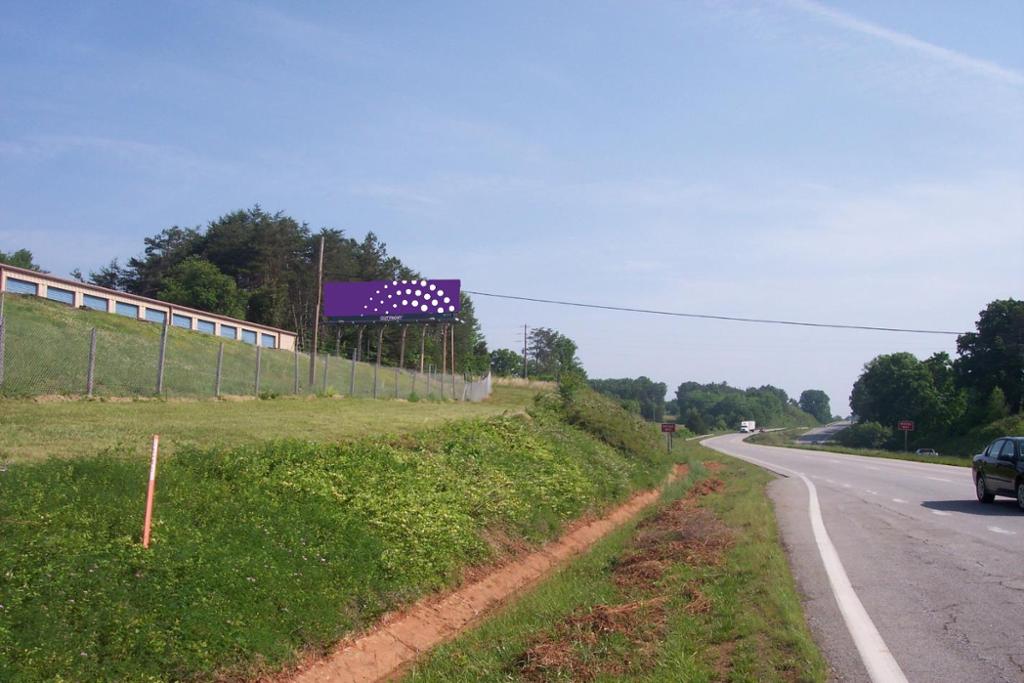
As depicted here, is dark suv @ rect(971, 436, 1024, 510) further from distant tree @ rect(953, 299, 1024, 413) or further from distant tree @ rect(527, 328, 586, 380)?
distant tree @ rect(527, 328, 586, 380)

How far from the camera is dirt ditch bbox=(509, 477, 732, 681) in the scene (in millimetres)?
6688

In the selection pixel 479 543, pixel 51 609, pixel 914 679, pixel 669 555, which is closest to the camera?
pixel 914 679

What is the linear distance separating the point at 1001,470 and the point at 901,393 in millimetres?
85856

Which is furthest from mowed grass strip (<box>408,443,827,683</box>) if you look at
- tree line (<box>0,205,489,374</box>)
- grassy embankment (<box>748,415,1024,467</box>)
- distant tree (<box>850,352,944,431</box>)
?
distant tree (<box>850,352,944,431</box>)

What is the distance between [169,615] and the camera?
7.34 m

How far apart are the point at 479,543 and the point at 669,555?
2783 millimetres

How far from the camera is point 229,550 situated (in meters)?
8.72

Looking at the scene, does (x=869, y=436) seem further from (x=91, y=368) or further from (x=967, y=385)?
(x=91, y=368)

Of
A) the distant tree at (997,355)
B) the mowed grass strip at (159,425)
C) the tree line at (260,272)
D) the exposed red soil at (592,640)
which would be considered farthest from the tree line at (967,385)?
the exposed red soil at (592,640)

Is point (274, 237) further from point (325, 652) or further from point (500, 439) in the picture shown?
point (325, 652)

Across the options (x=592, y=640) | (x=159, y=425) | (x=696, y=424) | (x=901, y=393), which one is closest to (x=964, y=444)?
(x=901, y=393)

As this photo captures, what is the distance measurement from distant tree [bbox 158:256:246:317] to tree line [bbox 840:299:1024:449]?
57.0m

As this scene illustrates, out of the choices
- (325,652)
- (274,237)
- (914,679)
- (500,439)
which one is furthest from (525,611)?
(274,237)

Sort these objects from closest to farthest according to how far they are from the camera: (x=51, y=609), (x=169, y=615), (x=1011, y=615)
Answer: (x=51, y=609)
(x=169, y=615)
(x=1011, y=615)
